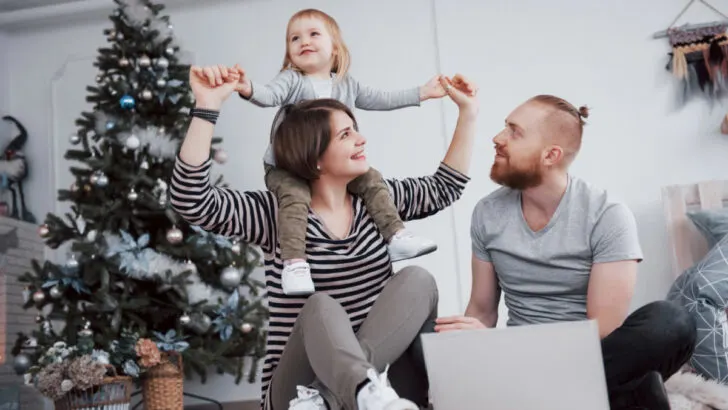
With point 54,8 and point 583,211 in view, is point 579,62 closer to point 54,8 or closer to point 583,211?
point 583,211

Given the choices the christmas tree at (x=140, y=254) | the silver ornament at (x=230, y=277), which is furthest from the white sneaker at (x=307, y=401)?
the silver ornament at (x=230, y=277)

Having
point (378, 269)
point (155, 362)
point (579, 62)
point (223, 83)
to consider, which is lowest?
point (155, 362)

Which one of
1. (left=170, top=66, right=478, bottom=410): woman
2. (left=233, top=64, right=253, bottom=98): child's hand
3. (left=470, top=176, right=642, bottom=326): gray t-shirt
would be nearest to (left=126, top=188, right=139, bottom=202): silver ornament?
(left=170, top=66, right=478, bottom=410): woman

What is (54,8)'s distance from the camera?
168 inches

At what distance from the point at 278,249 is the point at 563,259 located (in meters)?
0.64

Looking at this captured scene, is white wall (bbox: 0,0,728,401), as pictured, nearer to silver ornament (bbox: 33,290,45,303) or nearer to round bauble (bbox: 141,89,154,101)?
round bauble (bbox: 141,89,154,101)

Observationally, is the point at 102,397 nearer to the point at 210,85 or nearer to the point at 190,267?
the point at 190,267

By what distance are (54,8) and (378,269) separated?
Answer: 3187mm

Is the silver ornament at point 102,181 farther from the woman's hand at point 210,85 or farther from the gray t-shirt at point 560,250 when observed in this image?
the gray t-shirt at point 560,250

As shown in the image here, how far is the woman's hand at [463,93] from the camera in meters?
1.98

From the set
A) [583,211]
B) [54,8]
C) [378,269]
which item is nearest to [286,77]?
[378,269]

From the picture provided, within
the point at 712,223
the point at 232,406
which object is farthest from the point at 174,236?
the point at 712,223

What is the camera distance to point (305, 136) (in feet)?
5.98

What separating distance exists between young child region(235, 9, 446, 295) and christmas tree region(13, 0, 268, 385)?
138cm
